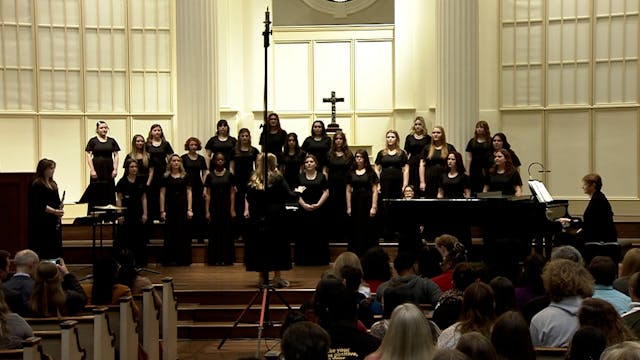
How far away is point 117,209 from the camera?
1205 centimetres

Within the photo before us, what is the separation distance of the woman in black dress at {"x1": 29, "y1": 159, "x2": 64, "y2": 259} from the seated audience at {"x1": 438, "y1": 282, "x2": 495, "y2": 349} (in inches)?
304

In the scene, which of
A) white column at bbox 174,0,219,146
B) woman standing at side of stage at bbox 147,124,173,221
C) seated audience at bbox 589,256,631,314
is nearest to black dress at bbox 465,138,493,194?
white column at bbox 174,0,219,146

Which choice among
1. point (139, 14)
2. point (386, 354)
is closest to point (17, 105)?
point (139, 14)

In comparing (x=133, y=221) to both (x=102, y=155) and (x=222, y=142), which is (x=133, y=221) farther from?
(x=222, y=142)

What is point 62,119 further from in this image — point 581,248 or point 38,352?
point 38,352

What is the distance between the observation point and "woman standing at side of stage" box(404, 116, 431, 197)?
1376 cm

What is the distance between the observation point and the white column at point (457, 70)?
1447cm

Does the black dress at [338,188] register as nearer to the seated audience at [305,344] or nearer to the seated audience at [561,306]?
the seated audience at [561,306]

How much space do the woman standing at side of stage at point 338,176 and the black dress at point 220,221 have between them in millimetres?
1377

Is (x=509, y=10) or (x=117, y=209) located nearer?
(x=117, y=209)

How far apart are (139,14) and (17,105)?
248cm

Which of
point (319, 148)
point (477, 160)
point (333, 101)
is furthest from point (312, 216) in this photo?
point (333, 101)

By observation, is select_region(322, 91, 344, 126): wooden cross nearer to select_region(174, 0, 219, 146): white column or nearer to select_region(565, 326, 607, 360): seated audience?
select_region(174, 0, 219, 146): white column

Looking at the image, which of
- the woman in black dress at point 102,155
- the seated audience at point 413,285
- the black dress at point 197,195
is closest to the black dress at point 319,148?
the black dress at point 197,195
